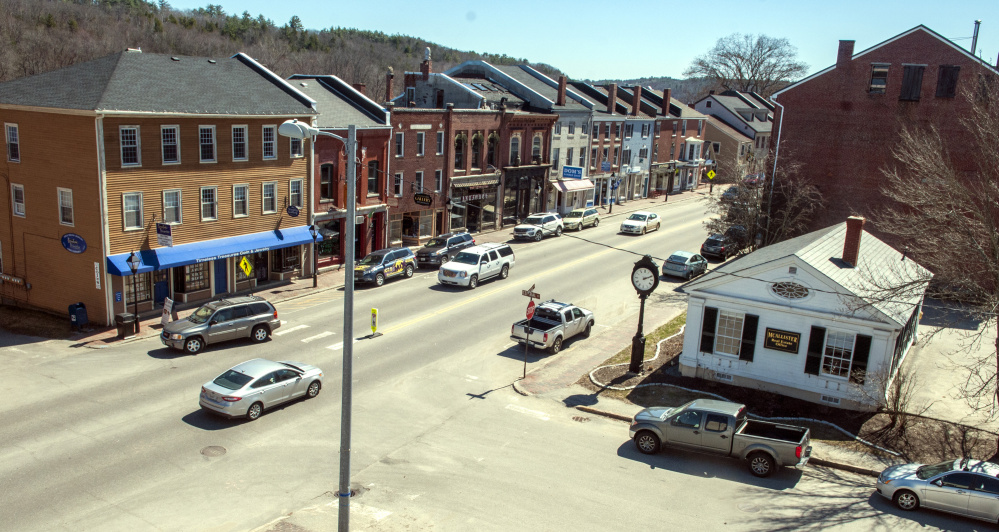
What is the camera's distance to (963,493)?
52.4 feet

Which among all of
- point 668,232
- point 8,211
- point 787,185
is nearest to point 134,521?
point 8,211

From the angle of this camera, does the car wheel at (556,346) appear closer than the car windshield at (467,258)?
Yes

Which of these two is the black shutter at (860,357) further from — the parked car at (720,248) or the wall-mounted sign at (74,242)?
the wall-mounted sign at (74,242)

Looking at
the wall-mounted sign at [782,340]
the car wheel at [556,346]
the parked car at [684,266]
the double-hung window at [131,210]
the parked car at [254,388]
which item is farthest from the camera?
the parked car at [684,266]

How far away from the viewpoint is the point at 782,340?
76.9 feet

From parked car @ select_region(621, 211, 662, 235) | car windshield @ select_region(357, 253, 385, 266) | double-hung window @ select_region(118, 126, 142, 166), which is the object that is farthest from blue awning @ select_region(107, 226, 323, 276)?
parked car @ select_region(621, 211, 662, 235)

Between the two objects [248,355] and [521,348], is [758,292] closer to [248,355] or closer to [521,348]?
[521,348]

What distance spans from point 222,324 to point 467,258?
14.5 metres

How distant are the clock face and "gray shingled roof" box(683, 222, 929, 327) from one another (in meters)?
1.17

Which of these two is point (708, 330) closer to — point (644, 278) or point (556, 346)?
point (644, 278)

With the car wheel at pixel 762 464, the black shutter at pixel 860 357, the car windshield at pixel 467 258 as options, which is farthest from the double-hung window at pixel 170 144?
the black shutter at pixel 860 357

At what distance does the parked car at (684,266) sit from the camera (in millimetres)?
41344

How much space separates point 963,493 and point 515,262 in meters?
30.0

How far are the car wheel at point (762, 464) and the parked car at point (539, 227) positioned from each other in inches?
1307
